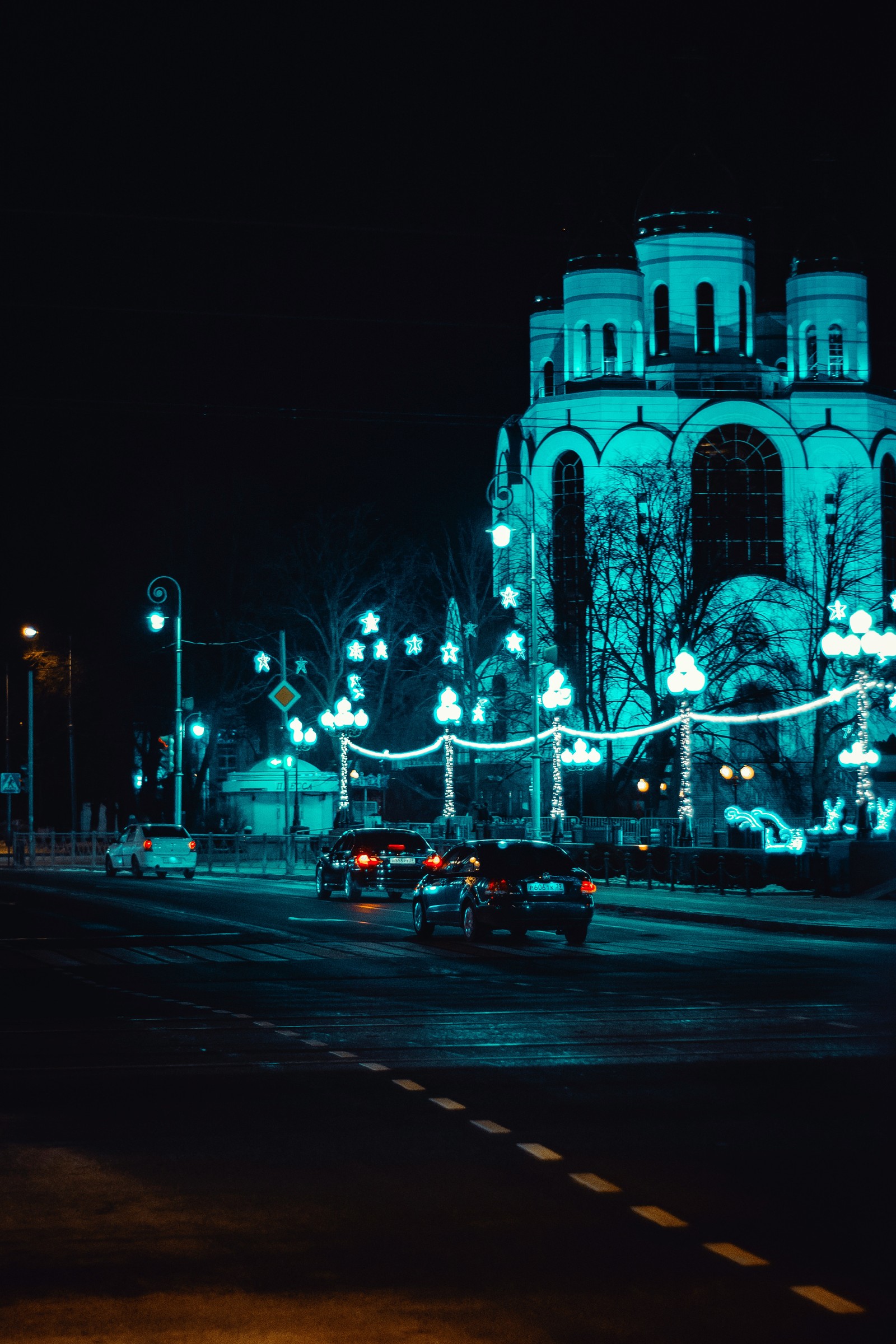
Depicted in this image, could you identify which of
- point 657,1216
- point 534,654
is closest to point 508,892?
point 657,1216

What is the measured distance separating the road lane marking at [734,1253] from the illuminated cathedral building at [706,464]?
2033 inches

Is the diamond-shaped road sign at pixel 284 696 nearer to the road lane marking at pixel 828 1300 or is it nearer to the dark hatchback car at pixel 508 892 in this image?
the dark hatchback car at pixel 508 892

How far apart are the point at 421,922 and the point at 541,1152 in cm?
1718

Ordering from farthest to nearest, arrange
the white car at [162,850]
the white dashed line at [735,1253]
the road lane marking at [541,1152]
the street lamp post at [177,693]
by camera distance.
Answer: the street lamp post at [177,693]
the white car at [162,850]
the road lane marking at [541,1152]
the white dashed line at [735,1253]

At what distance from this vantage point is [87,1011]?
1581cm

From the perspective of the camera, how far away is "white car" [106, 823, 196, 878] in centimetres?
5106

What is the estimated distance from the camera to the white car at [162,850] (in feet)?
168

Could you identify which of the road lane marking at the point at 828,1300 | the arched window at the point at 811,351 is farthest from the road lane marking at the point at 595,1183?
the arched window at the point at 811,351

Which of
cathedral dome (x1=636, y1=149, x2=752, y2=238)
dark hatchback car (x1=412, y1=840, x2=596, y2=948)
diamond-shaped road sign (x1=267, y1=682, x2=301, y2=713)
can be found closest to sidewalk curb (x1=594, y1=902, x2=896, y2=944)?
dark hatchback car (x1=412, y1=840, x2=596, y2=948)

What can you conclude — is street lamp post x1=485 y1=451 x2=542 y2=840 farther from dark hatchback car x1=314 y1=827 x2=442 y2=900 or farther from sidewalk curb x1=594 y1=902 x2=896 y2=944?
sidewalk curb x1=594 y1=902 x2=896 y2=944

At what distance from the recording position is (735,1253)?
6828 mm

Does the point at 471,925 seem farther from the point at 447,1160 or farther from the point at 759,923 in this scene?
the point at 447,1160

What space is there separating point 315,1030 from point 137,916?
1685cm

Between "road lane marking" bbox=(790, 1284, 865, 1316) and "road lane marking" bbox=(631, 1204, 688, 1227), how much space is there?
103 centimetres
